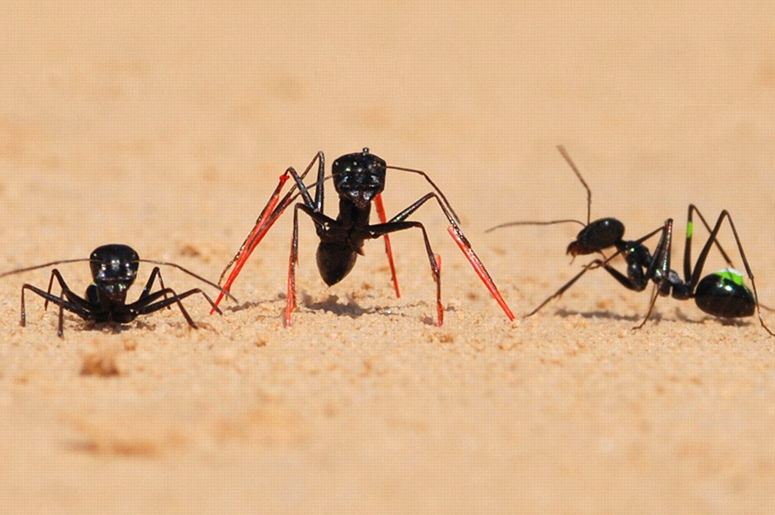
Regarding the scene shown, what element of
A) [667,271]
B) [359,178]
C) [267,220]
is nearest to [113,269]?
[267,220]

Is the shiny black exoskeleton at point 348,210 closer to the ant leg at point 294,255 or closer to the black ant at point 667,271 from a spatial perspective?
the ant leg at point 294,255

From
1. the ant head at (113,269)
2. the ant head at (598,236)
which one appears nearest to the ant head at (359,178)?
the ant head at (113,269)

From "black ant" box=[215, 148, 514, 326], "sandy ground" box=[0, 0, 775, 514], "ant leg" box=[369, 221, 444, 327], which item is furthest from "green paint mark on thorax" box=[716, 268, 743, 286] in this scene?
"ant leg" box=[369, 221, 444, 327]

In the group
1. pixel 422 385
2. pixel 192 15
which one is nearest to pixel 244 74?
pixel 192 15

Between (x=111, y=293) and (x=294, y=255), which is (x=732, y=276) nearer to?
(x=294, y=255)

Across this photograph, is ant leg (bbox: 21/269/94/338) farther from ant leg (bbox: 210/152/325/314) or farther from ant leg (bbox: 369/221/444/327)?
ant leg (bbox: 369/221/444/327)

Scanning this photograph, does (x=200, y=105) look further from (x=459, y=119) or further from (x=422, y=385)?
(x=422, y=385)
